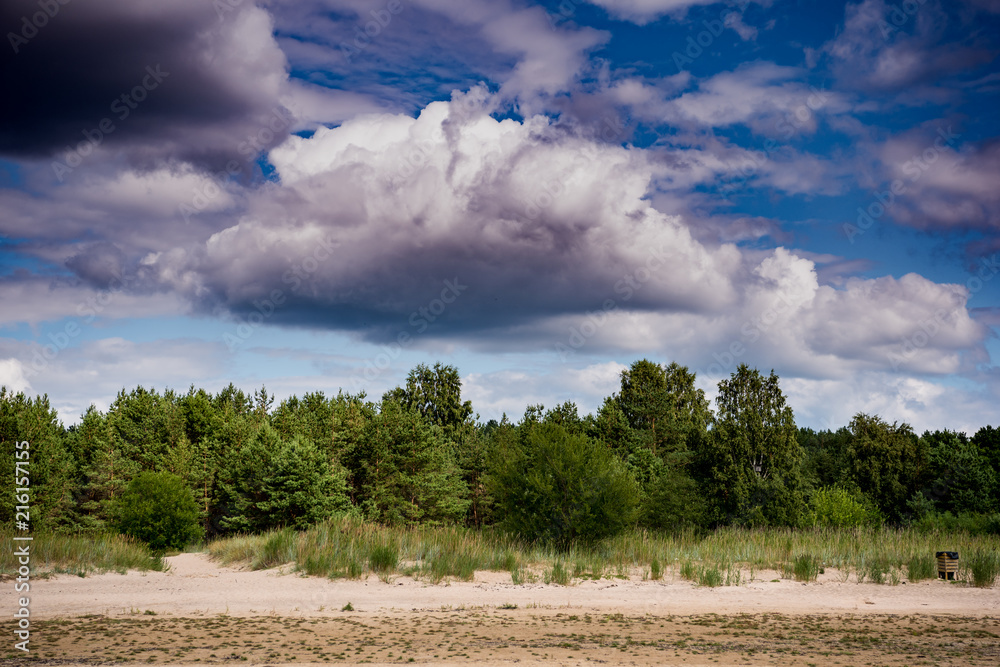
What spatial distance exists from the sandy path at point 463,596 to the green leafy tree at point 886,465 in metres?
32.9

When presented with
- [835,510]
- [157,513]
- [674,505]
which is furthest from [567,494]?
[835,510]

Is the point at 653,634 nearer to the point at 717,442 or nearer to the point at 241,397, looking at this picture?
the point at 717,442

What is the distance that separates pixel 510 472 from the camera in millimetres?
24641

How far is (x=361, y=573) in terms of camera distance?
19453 millimetres

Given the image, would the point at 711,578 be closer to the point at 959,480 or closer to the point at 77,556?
the point at 77,556

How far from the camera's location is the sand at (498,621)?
1109 centimetres

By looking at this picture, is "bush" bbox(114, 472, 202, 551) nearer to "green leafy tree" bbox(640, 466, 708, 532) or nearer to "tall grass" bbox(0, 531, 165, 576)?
"tall grass" bbox(0, 531, 165, 576)

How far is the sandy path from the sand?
54 millimetres

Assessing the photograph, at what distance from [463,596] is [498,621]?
3.29 metres

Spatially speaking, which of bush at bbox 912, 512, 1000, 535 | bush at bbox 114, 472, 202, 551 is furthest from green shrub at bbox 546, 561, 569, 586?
bush at bbox 912, 512, 1000, 535

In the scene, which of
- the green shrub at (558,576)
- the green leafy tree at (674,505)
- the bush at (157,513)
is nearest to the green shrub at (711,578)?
the green shrub at (558,576)

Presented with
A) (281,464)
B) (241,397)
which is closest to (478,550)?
(281,464)

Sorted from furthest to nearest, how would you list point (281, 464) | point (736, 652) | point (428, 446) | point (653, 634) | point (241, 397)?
point (241, 397) → point (428, 446) → point (281, 464) → point (653, 634) → point (736, 652)

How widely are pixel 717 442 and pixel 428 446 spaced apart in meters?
17.3
